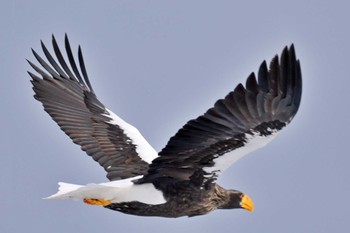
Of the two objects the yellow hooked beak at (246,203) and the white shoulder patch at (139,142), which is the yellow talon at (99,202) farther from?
the yellow hooked beak at (246,203)

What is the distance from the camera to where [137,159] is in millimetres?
15789

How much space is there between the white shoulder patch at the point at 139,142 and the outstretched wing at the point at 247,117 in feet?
6.49

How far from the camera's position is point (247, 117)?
531 inches

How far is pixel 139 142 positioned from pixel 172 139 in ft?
8.41

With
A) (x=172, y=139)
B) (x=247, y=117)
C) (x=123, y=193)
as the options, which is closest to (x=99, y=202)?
(x=123, y=193)

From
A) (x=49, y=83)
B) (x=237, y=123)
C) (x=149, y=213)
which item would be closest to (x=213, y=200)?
(x=149, y=213)

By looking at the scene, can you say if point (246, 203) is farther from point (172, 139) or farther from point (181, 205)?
point (172, 139)

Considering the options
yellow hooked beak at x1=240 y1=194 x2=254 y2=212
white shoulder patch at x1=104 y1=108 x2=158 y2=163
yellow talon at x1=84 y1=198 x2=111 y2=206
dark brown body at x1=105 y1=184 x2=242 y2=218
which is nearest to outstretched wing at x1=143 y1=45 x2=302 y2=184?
dark brown body at x1=105 y1=184 x2=242 y2=218

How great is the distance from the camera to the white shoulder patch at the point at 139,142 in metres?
15.8

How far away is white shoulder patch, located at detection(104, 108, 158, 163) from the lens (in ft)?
51.9

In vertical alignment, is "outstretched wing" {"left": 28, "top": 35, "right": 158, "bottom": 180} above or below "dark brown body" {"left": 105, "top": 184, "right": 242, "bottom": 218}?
above

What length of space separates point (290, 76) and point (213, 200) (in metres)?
2.30

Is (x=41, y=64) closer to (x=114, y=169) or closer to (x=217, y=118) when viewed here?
(x=114, y=169)

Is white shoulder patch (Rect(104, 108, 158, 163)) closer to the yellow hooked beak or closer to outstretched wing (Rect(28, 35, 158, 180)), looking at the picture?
outstretched wing (Rect(28, 35, 158, 180))
